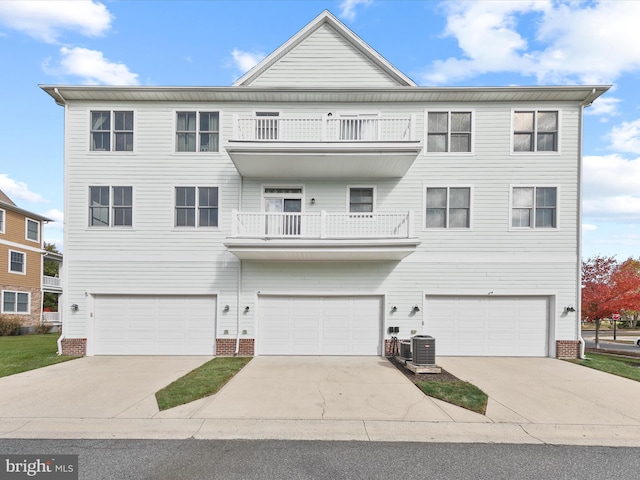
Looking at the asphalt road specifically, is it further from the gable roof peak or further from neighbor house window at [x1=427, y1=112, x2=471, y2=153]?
the gable roof peak

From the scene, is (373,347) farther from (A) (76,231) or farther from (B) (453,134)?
(A) (76,231)

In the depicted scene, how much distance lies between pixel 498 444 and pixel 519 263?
8.05m

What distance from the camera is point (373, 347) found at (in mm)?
11359

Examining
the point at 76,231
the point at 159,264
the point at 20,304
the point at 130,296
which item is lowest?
the point at 20,304

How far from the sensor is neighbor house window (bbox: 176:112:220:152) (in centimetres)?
1180

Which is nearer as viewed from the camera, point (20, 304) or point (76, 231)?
point (76, 231)

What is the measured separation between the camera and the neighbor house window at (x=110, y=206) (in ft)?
38.0

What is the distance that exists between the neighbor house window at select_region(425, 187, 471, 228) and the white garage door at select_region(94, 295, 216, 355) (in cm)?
879

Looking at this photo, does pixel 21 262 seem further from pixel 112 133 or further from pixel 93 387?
pixel 93 387

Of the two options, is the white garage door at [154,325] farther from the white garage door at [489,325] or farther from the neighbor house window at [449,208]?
the neighbor house window at [449,208]

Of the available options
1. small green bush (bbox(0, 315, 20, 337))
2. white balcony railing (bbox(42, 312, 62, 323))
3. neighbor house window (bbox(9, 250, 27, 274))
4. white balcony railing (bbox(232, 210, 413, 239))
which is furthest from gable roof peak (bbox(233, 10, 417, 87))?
white balcony railing (bbox(42, 312, 62, 323))

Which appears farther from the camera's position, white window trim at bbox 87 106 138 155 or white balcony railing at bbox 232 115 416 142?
white window trim at bbox 87 106 138 155

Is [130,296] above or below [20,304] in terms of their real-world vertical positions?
above

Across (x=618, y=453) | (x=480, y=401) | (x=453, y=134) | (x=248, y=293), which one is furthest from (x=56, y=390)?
(x=453, y=134)
